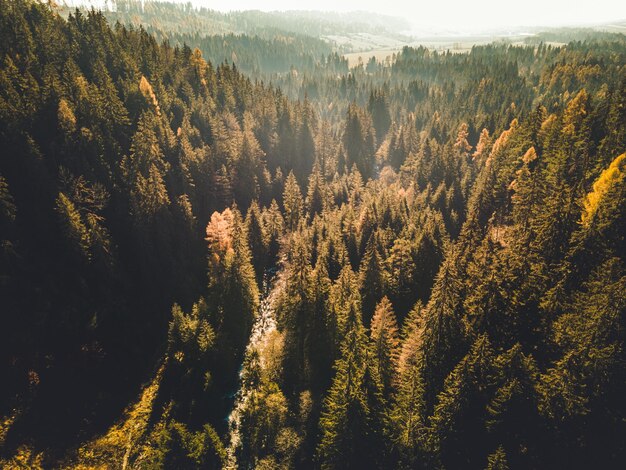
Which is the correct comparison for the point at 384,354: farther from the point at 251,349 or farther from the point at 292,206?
the point at 292,206

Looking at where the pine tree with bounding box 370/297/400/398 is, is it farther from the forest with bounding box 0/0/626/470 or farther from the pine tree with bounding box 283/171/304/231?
the pine tree with bounding box 283/171/304/231

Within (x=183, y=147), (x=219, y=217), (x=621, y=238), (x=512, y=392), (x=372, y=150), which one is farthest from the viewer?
(x=372, y=150)

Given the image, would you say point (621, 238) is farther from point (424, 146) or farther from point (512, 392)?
point (424, 146)

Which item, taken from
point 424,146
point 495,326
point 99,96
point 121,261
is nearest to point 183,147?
point 99,96

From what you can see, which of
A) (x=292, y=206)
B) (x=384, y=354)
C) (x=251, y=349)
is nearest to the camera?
(x=384, y=354)

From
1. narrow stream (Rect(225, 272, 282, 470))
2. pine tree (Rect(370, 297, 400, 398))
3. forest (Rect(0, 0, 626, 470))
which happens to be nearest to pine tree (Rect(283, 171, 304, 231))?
forest (Rect(0, 0, 626, 470))

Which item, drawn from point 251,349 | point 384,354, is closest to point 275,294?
point 251,349

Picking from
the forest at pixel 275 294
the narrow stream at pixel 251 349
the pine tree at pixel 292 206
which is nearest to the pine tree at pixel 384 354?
the forest at pixel 275 294

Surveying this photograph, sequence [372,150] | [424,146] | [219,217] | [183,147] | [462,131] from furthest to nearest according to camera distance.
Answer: [372,150] → [462,131] → [424,146] → [183,147] → [219,217]
